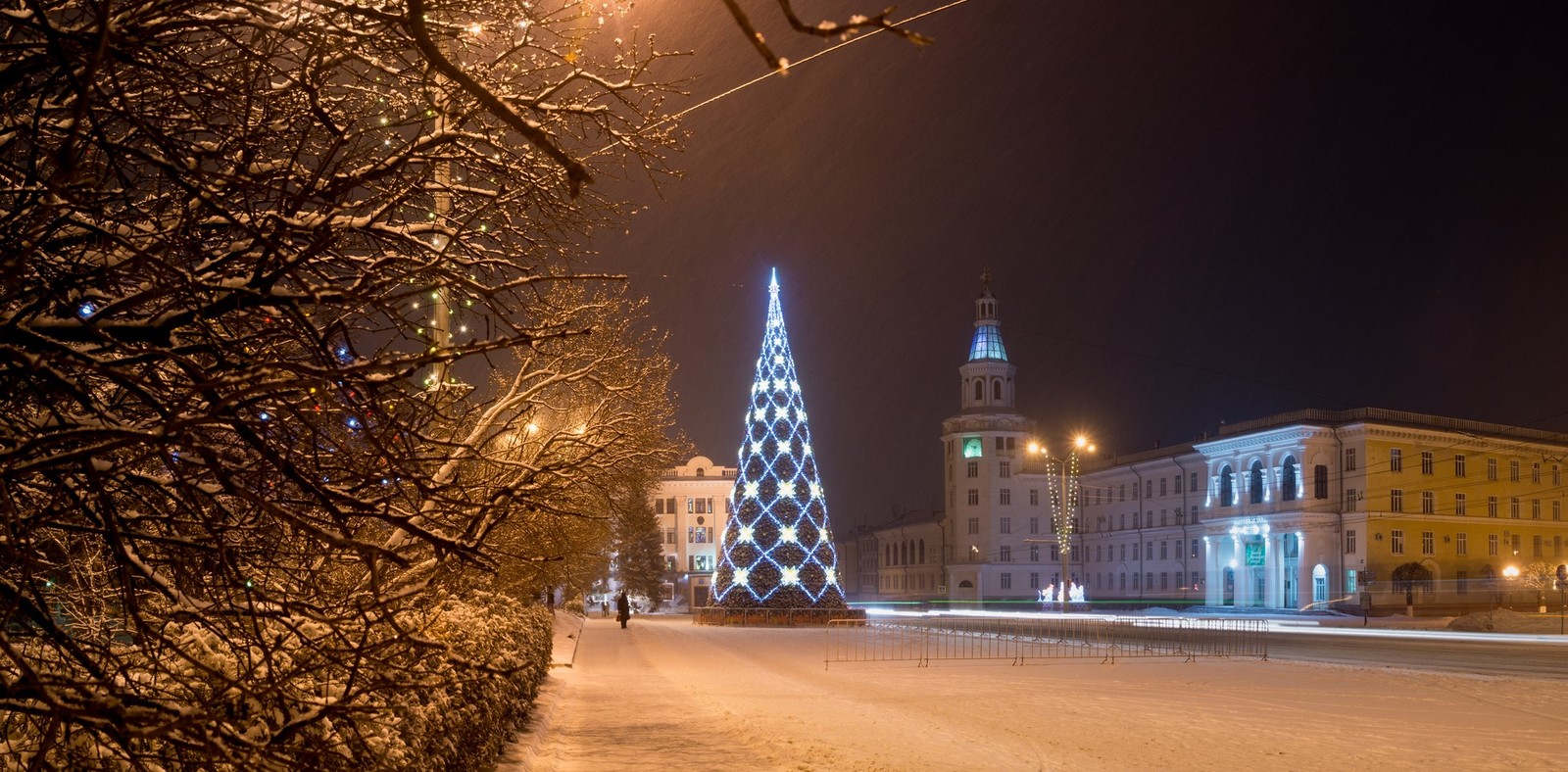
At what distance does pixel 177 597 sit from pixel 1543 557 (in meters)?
96.5

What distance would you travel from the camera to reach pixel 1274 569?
8256 cm

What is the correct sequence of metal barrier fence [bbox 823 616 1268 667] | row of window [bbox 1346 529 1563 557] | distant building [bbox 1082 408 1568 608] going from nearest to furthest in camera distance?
metal barrier fence [bbox 823 616 1268 667] → distant building [bbox 1082 408 1568 608] → row of window [bbox 1346 529 1563 557]

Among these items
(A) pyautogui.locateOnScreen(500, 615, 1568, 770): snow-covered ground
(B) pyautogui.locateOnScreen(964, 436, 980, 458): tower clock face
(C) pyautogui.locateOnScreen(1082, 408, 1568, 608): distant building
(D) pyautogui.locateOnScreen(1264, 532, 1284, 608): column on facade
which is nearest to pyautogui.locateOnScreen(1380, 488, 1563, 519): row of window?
(C) pyautogui.locateOnScreen(1082, 408, 1568, 608): distant building

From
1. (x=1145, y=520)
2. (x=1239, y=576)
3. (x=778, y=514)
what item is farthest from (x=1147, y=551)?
(x=778, y=514)

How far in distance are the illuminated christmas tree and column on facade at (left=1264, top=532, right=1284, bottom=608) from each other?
132ft

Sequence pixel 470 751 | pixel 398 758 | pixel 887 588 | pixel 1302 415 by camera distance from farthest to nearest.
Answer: pixel 887 588, pixel 1302 415, pixel 470 751, pixel 398 758

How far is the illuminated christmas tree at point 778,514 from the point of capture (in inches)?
2020

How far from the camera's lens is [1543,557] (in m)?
86.8

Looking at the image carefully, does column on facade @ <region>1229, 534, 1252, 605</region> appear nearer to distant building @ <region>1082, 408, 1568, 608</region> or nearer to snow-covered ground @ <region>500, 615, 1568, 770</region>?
distant building @ <region>1082, 408, 1568, 608</region>

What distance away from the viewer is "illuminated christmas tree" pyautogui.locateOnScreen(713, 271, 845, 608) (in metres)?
51.3

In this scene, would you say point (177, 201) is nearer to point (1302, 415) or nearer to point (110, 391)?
point (110, 391)

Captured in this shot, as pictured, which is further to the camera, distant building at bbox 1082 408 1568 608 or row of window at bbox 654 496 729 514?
row of window at bbox 654 496 729 514

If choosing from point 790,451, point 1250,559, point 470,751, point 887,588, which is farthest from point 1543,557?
point 470,751

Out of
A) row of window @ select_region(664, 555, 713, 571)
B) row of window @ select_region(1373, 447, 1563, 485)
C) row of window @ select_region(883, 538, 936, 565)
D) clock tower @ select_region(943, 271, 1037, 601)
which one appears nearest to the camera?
row of window @ select_region(1373, 447, 1563, 485)
